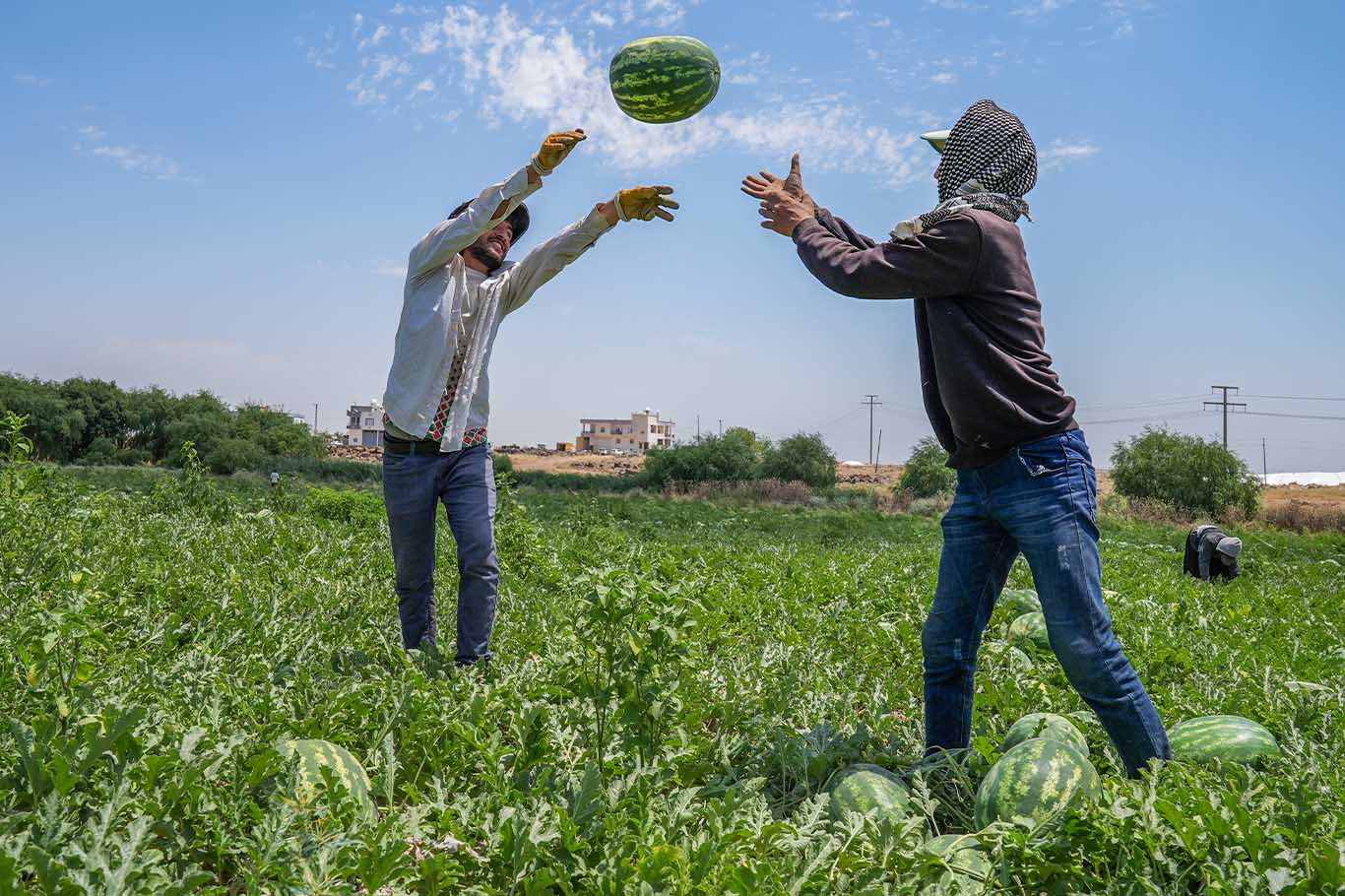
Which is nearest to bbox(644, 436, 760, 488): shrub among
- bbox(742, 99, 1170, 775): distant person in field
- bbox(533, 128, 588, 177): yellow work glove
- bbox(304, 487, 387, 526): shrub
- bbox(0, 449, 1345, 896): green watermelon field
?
bbox(304, 487, 387, 526): shrub

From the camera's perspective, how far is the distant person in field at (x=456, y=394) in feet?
12.7

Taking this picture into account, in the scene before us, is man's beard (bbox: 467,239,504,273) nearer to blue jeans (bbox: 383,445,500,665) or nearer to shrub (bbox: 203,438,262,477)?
blue jeans (bbox: 383,445,500,665)

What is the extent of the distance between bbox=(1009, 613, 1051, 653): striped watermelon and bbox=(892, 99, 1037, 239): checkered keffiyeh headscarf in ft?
9.39

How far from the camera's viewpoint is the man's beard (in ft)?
13.6

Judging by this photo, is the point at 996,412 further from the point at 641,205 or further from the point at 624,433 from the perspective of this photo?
the point at 624,433

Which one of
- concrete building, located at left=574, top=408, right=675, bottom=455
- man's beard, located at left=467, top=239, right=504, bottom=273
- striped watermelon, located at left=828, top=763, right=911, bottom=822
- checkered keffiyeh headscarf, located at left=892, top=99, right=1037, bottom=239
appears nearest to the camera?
striped watermelon, located at left=828, top=763, right=911, bottom=822

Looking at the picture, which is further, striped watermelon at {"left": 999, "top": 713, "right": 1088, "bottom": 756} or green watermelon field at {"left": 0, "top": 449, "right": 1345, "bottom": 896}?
striped watermelon at {"left": 999, "top": 713, "right": 1088, "bottom": 756}

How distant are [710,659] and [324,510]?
35.2 ft

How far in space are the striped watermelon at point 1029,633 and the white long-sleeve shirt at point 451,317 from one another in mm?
3145

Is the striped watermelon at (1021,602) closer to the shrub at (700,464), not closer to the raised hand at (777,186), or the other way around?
the raised hand at (777,186)

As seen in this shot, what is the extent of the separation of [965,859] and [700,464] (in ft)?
136

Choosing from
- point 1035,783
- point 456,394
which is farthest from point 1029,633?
point 456,394

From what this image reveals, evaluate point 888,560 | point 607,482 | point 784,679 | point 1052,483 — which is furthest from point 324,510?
point 607,482

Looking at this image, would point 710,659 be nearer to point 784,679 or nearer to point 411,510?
point 784,679
